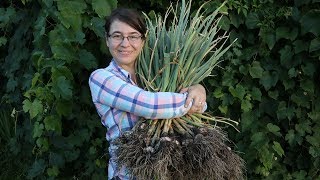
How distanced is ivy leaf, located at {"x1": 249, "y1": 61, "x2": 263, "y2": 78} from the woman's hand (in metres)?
1.34

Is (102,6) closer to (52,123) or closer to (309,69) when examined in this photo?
(52,123)

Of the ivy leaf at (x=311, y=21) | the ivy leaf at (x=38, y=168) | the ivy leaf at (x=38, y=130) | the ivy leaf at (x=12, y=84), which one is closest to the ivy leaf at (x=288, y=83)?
the ivy leaf at (x=311, y=21)

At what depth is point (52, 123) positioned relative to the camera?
338 centimetres

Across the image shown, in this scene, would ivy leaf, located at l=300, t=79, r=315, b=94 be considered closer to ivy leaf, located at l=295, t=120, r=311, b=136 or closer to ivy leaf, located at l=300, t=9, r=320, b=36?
ivy leaf, located at l=295, t=120, r=311, b=136

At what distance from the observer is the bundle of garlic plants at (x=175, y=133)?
6.70 ft

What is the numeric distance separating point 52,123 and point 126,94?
4.56ft

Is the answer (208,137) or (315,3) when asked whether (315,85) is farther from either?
(208,137)

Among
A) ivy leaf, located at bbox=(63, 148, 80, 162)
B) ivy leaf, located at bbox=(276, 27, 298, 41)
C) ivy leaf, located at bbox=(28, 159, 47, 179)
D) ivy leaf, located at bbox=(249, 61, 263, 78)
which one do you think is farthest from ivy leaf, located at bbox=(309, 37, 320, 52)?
ivy leaf, located at bbox=(28, 159, 47, 179)

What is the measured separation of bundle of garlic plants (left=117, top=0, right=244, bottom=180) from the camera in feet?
6.70

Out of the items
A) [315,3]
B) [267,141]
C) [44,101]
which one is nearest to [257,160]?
[267,141]

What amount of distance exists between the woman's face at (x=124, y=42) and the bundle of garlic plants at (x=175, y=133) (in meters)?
0.09

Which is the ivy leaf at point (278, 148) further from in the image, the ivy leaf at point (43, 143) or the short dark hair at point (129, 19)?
the short dark hair at point (129, 19)

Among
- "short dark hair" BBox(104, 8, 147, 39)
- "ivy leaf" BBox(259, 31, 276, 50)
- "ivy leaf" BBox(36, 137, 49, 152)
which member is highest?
"short dark hair" BBox(104, 8, 147, 39)

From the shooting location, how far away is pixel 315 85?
3.64 metres
